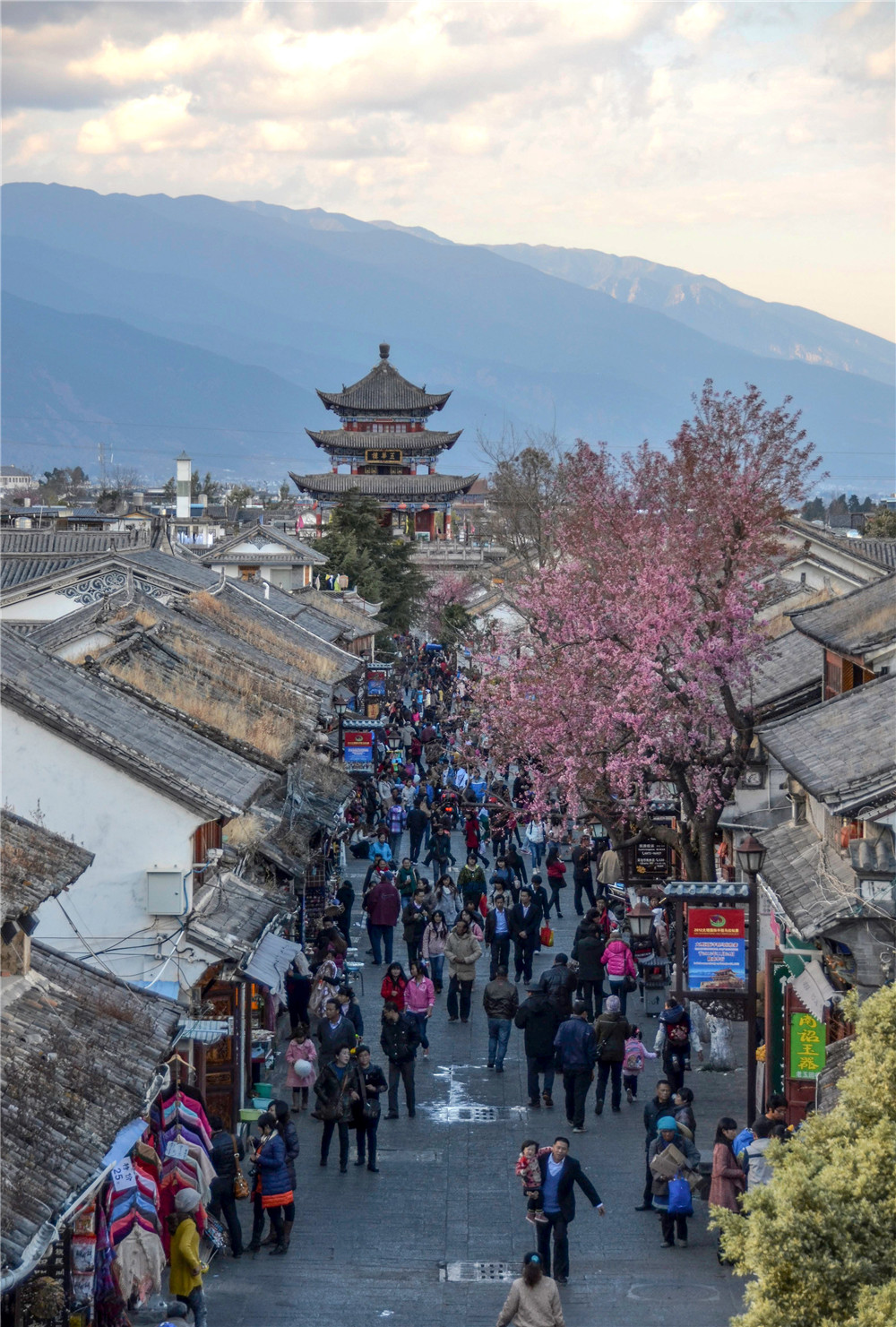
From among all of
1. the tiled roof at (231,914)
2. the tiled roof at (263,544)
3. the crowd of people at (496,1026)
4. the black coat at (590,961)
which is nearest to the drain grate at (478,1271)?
the crowd of people at (496,1026)

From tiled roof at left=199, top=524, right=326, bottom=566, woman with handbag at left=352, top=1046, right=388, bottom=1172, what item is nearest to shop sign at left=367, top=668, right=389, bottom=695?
tiled roof at left=199, top=524, right=326, bottom=566

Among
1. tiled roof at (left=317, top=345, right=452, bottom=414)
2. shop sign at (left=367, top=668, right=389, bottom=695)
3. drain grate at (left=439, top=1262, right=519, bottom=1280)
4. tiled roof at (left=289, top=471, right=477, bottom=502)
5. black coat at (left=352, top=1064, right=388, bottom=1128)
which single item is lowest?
drain grate at (left=439, top=1262, right=519, bottom=1280)

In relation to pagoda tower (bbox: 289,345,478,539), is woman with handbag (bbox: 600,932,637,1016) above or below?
below

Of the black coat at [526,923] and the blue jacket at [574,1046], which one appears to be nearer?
the blue jacket at [574,1046]

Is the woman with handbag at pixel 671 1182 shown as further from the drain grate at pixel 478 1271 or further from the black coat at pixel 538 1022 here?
the black coat at pixel 538 1022

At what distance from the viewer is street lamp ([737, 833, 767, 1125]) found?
16609 mm

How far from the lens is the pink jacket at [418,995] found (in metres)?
19.8

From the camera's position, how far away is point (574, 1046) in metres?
17.4

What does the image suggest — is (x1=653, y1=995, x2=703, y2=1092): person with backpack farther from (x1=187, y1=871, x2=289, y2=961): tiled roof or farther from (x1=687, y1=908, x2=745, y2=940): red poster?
(x1=187, y1=871, x2=289, y2=961): tiled roof

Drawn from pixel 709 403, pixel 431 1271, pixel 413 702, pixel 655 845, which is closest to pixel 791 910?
pixel 431 1271

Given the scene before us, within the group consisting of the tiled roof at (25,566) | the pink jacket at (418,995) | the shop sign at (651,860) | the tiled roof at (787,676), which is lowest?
the pink jacket at (418,995)

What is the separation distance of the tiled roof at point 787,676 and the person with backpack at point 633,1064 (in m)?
5.55

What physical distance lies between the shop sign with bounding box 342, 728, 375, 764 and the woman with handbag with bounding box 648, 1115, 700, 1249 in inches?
783

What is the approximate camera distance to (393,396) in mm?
111875
